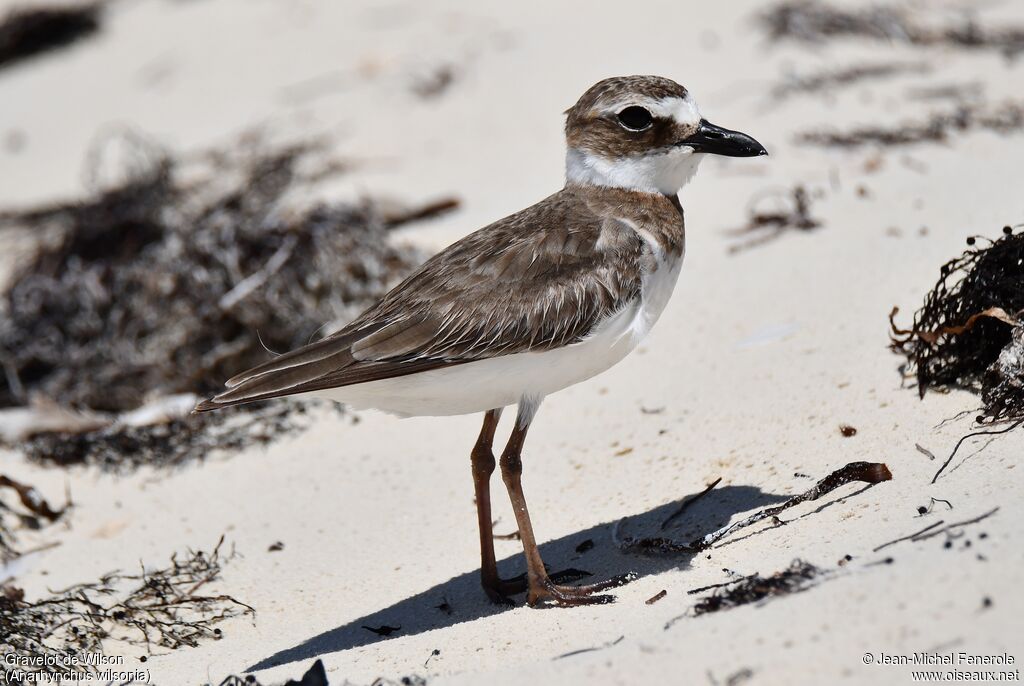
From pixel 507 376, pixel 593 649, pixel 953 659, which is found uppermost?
pixel 507 376

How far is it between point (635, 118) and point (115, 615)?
324 cm

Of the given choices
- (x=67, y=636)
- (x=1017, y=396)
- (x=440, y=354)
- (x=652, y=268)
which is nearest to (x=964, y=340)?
(x=1017, y=396)

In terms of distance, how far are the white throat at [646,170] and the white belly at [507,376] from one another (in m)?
0.54

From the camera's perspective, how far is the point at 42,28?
15023 millimetres

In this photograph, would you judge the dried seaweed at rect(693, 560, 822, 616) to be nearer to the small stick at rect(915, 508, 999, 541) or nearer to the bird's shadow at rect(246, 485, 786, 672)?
the small stick at rect(915, 508, 999, 541)

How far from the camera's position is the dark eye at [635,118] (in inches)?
203

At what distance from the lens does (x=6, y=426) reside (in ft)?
24.0

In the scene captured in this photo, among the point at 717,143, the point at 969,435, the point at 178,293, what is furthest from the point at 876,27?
the point at 969,435

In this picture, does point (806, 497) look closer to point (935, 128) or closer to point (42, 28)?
point (935, 128)


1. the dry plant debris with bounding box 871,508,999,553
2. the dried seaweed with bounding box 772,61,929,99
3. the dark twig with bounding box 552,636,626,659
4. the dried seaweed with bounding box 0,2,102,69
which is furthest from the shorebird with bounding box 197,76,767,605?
the dried seaweed with bounding box 0,2,102,69

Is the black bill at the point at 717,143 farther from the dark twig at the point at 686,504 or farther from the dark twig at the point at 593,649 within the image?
the dark twig at the point at 593,649

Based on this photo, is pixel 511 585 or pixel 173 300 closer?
pixel 511 585

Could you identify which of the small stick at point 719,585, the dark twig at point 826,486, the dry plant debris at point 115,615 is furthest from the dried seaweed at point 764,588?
the dry plant debris at point 115,615

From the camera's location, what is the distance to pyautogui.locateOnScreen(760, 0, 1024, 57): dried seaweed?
10484 millimetres
